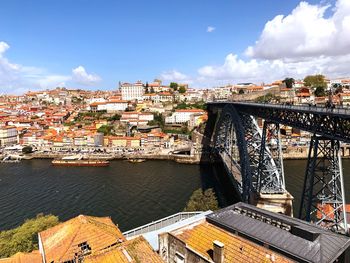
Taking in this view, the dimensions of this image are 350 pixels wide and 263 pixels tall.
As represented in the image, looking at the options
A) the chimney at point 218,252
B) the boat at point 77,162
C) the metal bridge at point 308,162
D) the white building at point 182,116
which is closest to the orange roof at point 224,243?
the chimney at point 218,252

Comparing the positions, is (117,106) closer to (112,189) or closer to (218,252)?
(112,189)

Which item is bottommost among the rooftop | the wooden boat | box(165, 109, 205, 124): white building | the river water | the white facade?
the river water

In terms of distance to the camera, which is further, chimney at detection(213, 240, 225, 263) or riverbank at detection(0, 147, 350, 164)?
riverbank at detection(0, 147, 350, 164)

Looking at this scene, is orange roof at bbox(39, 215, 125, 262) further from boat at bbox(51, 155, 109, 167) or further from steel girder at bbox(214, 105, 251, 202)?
boat at bbox(51, 155, 109, 167)

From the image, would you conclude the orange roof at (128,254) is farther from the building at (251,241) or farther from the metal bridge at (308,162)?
the metal bridge at (308,162)

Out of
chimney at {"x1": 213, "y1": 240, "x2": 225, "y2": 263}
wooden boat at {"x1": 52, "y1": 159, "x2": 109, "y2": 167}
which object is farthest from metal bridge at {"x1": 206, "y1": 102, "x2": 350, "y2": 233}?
A: wooden boat at {"x1": 52, "y1": 159, "x2": 109, "y2": 167}
